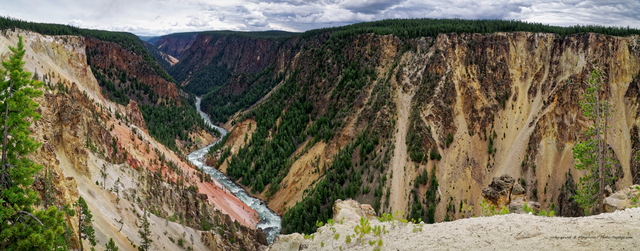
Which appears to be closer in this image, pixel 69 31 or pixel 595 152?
pixel 595 152

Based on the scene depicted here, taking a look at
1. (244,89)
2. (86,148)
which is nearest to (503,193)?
(86,148)

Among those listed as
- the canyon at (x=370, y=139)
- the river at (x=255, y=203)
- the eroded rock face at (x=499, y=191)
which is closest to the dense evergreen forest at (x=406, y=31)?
the canyon at (x=370, y=139)

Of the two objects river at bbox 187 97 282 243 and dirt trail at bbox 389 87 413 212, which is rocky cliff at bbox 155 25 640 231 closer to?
dirt trail at bbox 389 87 413 212

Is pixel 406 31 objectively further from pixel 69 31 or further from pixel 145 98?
pixel 69 31

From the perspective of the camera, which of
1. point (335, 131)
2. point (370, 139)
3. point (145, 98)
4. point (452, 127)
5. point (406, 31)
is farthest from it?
point (145, 98)

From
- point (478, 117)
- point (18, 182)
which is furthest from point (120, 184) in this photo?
point (478, 117)

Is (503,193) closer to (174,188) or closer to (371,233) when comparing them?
(371,233)

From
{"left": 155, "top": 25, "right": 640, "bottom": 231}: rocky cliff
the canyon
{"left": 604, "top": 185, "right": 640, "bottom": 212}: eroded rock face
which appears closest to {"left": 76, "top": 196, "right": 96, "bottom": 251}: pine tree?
the canyon
